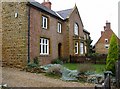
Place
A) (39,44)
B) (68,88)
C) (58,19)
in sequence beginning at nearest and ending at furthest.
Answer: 1. (68,88)
2. (39,44)
3. (58,19)

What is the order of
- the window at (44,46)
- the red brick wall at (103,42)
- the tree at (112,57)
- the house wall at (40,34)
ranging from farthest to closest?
the red brick wall at (103,42)
the window at (44,46)
the house wall at (40,34)
the tree at (112,57)

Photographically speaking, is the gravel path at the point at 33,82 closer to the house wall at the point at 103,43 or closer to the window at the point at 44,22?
the window at the point at 44,22

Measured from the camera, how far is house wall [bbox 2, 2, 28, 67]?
67.1ft

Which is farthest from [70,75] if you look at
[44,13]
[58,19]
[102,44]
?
[102,44]

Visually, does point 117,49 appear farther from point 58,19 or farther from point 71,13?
point 71,13

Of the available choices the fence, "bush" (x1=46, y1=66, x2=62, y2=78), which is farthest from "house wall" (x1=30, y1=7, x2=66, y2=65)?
the fence

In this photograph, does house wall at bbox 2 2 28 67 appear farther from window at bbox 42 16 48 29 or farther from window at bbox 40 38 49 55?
window at bbox 42 16 48 29

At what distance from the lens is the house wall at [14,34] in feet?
67.1

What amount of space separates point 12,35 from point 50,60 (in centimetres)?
645

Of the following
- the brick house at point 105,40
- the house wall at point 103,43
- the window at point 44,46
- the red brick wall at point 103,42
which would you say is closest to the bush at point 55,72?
the window at point 44,46

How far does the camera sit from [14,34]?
21.0 m

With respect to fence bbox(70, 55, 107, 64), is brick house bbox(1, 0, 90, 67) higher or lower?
higher

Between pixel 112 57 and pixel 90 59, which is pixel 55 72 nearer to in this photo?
pixel 112 57

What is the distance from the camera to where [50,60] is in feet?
83.5
